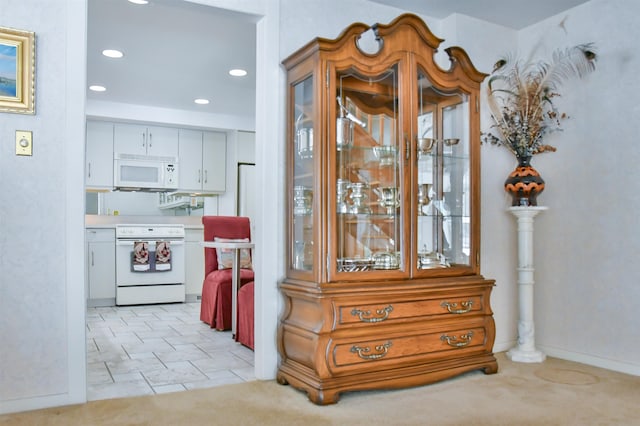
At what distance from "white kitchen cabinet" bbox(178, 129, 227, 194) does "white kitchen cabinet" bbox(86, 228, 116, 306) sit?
44.8 inches

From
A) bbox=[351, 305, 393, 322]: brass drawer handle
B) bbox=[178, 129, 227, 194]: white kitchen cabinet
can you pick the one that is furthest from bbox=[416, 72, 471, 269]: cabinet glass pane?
bbox=[178, 129, 227, 194]: white kitchen cabinet

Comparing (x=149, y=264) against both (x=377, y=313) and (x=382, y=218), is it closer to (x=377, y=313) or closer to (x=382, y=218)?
(x=382, y=218)

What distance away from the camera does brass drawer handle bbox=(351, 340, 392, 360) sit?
2.85m

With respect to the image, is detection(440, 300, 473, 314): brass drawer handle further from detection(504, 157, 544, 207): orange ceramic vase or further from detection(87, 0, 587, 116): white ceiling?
detection(87, 0, 587, 116): white ceiling

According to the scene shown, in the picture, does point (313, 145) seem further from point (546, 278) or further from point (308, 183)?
point (546, 278)

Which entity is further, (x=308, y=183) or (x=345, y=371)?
(x=308, y=183)

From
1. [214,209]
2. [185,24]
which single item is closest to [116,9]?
[185,24]

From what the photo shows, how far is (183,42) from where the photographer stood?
4320 mm

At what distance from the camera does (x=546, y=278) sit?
3.96 m

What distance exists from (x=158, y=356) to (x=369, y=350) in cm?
172

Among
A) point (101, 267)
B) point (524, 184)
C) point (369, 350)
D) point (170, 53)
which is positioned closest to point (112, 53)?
point (170, 53)

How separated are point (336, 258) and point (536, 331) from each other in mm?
1978

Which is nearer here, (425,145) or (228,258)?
(425,145)

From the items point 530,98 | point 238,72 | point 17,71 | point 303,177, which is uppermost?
point 238,72
